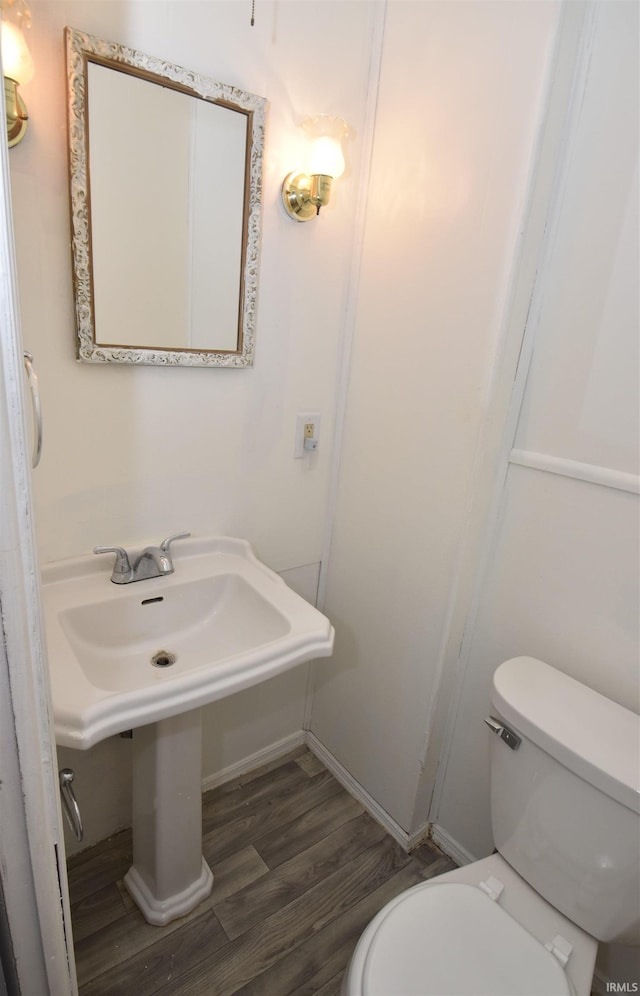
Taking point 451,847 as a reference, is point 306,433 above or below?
above

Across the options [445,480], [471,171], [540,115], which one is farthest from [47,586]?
[540,115]

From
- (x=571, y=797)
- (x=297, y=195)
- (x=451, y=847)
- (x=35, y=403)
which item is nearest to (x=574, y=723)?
(x=571, y=797)

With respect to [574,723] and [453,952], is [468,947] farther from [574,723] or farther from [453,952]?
[574,723]

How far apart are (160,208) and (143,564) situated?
80 cm

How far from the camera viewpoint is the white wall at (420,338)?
42.9 inches

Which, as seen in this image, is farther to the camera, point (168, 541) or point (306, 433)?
point (306, 433)

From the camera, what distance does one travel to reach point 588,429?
43.4 inches

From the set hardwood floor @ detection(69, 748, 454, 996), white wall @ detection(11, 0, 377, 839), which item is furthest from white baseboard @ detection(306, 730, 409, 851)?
white wall @ detection(11, 0, 377, 839)

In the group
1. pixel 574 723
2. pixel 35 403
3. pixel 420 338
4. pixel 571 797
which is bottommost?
pixel 571 797

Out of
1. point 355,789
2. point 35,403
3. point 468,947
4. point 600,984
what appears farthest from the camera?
point 355,789

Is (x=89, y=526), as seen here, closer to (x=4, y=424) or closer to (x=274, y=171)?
(x=4, y=424)

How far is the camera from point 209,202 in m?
1.17

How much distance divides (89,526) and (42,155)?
0.75m

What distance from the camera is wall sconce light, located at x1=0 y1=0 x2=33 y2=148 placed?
2.80 feet
